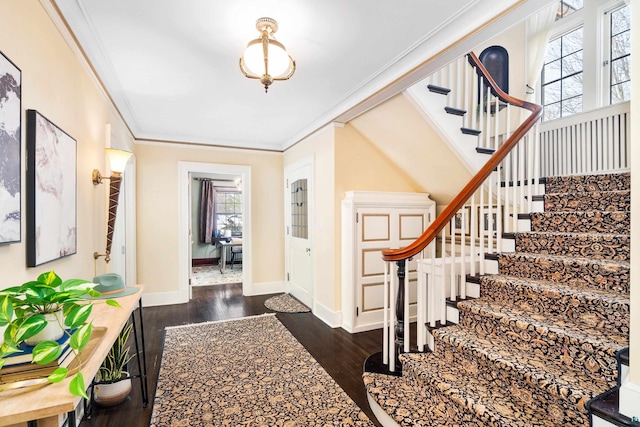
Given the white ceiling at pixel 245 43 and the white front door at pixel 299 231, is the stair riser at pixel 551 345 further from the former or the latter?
the white front door at pixel 299 231

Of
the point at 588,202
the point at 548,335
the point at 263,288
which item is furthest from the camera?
the point at 263,288

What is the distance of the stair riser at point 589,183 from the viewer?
256 centimetres

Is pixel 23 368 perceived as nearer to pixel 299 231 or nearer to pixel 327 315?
pixel 327 315

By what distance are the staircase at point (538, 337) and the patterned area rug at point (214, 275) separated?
4539 millimetres

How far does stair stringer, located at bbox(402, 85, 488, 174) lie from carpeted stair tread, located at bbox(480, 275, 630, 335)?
1101 mm

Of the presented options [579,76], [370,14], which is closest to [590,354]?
[370,14]

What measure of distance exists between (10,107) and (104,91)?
5.62 feet

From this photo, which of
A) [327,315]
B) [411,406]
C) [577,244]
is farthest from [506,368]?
[327,315]

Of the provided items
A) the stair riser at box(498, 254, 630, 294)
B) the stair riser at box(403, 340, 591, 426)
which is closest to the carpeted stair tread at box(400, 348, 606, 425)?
the stair riser at box(403, 340, 591, 426)

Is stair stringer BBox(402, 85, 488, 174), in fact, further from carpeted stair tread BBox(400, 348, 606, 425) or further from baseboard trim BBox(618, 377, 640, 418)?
baseboard trim BBox(618, 377, 640, 418)

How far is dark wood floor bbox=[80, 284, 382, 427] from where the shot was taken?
212 cm

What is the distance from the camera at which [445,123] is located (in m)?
2.73

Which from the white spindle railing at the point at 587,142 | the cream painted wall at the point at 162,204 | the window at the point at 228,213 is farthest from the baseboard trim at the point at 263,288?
the white spindle railing at the point at 587,142

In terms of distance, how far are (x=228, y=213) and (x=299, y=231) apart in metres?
4.47
